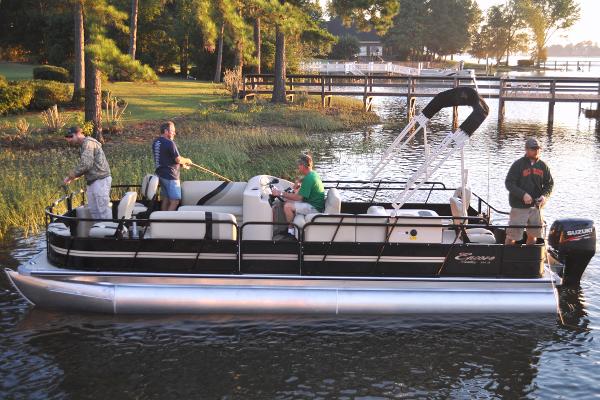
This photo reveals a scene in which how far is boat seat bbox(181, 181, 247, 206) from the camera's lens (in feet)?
37.6

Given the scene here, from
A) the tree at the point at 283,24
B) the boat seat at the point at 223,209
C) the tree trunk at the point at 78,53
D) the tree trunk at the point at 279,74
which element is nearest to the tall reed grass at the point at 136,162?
→ the boat seat at the point at 223,209

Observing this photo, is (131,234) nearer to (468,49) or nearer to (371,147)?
(371,147)

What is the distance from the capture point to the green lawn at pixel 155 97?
2702cm

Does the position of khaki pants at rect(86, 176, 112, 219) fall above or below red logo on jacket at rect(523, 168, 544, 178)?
below

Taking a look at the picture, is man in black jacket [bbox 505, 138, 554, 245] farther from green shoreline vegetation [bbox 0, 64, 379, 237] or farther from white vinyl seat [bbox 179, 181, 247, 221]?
green shoreline vegetation [bbox 0, 64, 379, 237]

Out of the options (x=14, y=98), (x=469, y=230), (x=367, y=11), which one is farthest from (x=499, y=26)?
(x=469, y=230)

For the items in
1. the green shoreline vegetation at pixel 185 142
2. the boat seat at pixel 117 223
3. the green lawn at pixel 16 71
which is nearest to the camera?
the boat seat at pixel 117 223

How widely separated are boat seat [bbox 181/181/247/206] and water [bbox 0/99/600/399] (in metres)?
2.46

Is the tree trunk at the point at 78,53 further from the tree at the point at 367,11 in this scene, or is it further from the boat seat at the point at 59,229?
the boat seat at the point at 59,229

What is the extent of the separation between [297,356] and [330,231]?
1.86m

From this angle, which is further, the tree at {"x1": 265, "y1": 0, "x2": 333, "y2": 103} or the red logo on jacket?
the tree at {"x1": 265, "y1": 0, "x2": 333, "y2": 103}

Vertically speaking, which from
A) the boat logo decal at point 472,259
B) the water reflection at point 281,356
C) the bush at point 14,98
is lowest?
the water reflection at point 281,356

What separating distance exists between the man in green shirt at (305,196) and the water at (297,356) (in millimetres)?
1633

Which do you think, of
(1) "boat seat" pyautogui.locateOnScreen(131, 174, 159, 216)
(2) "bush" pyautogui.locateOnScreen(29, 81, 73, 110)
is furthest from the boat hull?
(2) "bush" pyautogui.locateOnScreen(29, 81, 73, 110)
